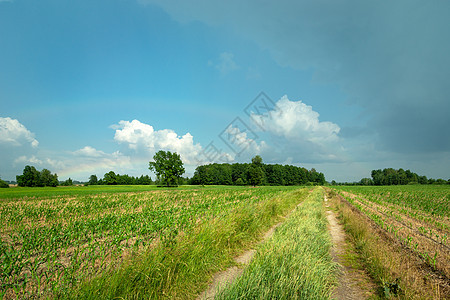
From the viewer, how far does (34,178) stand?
8419cm

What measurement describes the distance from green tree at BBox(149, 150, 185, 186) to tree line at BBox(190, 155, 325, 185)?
902 inches

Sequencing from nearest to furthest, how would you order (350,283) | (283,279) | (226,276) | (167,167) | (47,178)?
(283,279) < (350,283) < (226,276) < (167,167) < (47,178)

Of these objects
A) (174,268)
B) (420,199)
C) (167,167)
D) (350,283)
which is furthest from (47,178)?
(420,199)

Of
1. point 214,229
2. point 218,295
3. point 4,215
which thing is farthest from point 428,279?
point 4,215

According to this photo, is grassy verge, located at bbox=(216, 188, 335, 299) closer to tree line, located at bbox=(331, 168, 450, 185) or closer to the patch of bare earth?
the patch of bare earth

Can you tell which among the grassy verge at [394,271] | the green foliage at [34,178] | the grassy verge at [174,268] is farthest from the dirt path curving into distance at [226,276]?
the green foliage at [34,178]

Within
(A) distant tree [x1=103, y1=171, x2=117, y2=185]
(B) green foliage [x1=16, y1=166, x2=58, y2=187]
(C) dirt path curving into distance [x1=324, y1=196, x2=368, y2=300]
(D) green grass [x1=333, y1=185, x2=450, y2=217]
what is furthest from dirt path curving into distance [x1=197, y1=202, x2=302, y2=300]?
(A) distant tree [x1=103, y1=171, x2=117, y2=185]

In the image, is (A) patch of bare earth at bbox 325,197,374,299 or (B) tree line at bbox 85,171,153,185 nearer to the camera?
(A) patch of bare earth at bbox 325,197,374,299

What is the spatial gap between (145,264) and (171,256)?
2.15ft

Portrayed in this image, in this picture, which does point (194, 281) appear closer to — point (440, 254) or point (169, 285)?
point (169, 285)

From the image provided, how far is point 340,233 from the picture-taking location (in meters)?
10.3

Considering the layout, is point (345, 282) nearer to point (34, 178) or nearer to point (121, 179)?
point (34, 178)

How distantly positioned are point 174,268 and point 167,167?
219ft

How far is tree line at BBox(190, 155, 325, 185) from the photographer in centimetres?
9375
